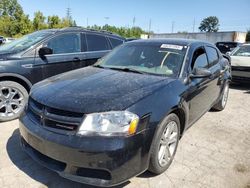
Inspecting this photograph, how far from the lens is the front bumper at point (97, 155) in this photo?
2391 millimetres

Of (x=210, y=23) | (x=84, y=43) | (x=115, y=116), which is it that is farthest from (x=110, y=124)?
(x=210, y=23)

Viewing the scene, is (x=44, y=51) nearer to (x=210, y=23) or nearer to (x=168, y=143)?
(x=168, y=143)

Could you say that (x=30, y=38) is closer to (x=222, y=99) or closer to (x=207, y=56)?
(x=207, y=56)

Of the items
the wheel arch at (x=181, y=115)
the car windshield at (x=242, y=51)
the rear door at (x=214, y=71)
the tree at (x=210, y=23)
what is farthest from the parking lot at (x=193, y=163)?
the tree at (x=210, y=23)

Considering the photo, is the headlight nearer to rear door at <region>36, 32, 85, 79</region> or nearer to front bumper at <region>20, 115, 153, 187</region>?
front bumper at <region>20, 115, 153, 187</region>

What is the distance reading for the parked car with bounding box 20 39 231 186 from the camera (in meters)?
2.44

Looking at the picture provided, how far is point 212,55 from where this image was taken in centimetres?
502

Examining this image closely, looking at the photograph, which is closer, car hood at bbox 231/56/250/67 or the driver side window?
the driver side window

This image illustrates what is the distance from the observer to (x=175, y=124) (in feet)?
10.8

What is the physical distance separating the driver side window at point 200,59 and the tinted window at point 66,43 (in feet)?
9.01

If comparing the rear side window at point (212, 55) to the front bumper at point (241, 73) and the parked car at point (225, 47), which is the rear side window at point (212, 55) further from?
the parked car at point (225, 47)

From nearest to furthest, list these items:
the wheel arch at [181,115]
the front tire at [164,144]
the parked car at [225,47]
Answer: the front tire at [164,144]
the wheel arch at [181,115]
the parked car at [225,47]

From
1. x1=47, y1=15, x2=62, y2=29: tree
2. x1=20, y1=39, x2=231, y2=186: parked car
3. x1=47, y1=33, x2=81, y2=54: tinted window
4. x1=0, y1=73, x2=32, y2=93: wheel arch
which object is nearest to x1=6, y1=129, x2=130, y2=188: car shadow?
x1=20, y1=39, x2=231, y2=186: parked car

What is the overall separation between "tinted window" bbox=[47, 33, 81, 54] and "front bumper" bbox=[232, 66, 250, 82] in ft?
18.4
